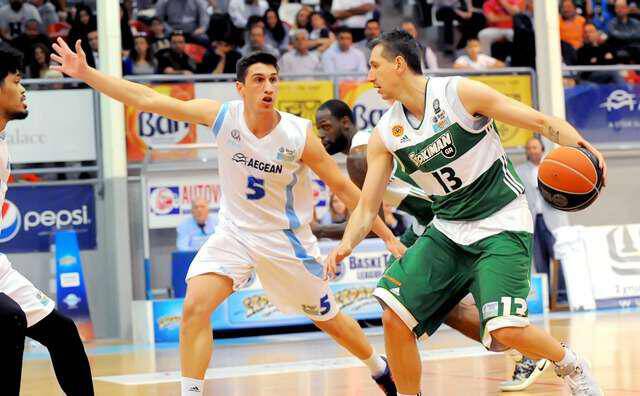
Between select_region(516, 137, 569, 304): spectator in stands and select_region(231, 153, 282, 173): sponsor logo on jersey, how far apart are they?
9.02 m

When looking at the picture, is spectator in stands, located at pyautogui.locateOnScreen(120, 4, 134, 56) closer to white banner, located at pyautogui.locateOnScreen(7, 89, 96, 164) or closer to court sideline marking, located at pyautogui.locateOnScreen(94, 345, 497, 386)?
white banner, located at pyautogui.locateOnScreen(7, 89, 96, 164)

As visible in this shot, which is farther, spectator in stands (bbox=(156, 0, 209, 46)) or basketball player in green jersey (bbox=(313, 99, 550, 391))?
spectator in stands (bbox=(156, 0, 209, 46))

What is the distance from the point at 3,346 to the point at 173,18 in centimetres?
1183

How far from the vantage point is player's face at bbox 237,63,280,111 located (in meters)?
6.71

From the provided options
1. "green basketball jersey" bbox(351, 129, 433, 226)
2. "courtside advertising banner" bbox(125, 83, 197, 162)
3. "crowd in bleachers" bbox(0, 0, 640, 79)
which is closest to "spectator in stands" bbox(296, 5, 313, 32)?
"crowd in bleachers" bbox(0, 0, 640, 79)

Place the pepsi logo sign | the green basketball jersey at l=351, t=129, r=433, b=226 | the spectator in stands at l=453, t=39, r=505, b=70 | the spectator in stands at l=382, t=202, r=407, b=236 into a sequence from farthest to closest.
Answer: the spectator in stands at l=453, t=39, r=505, b=70
the pepsi logo sign
the spectator in stands at l=382, t=202, r=407, b=236
the green basketball jersey at l=351, t=129, r=433, b=226

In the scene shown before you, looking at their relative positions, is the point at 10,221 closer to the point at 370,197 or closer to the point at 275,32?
the point at 275,32

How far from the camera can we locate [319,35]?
16969 mm

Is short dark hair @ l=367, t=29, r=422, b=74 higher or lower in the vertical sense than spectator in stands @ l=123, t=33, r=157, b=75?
higher

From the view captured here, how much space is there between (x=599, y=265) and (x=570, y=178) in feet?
31.5

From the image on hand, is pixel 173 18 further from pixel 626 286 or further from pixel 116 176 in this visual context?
pixel 626 286

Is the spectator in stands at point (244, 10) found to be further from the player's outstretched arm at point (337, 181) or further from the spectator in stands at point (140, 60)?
the player's outstretched arm at point (337, 181)

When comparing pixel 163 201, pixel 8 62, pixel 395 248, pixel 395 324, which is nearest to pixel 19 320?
pixel 8 62

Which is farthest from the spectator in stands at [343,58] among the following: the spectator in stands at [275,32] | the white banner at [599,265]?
the white banner at [599,265]
